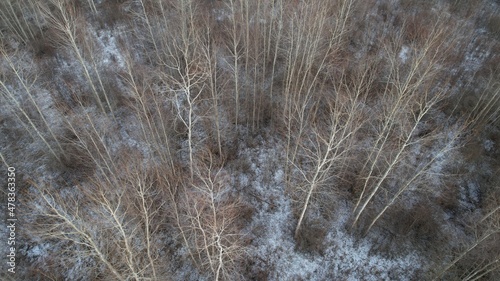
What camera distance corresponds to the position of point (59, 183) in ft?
67.6

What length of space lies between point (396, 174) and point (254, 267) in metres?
10.7

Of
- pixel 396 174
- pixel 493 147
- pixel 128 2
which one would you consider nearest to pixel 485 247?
pixel 396 174

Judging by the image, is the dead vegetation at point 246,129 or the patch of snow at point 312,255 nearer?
the dead vegetation at point 246,129

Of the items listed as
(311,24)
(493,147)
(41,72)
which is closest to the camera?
(311,24)

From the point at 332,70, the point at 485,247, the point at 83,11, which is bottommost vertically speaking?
the point at 485,247

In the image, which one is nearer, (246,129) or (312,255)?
(312,255)

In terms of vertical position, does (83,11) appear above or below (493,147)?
above

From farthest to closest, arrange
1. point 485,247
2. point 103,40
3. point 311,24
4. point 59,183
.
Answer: point 103,40 < point 59,183 < point 311,24 < point 485,247

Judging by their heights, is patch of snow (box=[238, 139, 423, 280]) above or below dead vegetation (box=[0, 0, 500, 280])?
below

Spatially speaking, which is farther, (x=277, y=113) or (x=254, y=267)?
(x=277, y=113)

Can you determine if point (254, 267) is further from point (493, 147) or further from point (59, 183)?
point (493, 147)

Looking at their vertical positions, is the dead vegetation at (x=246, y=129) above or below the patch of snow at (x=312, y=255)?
above

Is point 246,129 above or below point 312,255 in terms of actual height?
above

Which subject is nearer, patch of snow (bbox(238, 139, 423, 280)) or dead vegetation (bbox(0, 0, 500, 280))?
dead vegetation (bbox(0, 0, 500, 280))
